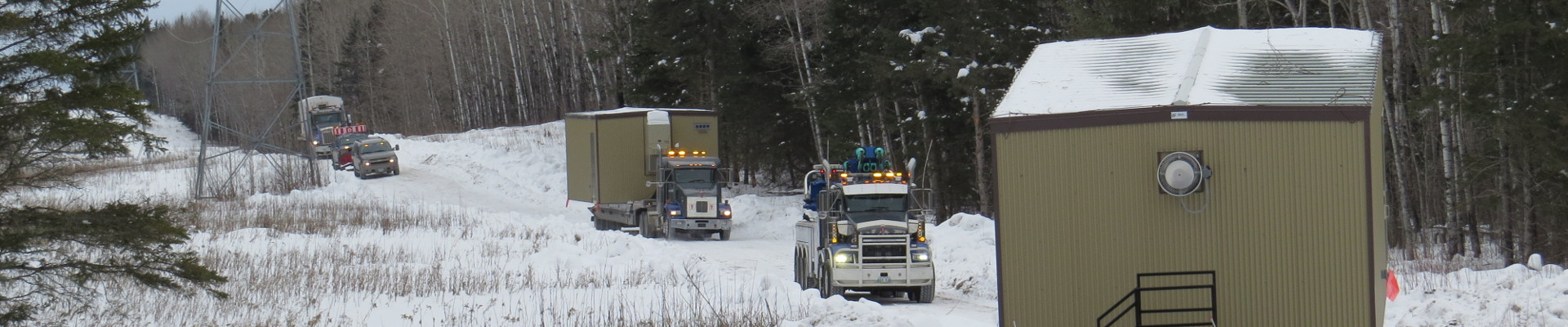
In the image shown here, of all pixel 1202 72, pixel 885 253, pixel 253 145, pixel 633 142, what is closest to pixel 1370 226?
pixel 1202 72

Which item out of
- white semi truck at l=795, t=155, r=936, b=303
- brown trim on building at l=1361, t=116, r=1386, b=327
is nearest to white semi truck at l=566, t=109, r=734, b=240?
white semi truck at l=795, t=155, r=936, b=303

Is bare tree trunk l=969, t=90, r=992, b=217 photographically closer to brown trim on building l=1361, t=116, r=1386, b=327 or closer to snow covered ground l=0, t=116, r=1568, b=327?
snow covered ground l=0, t=116, r=1568, b=327

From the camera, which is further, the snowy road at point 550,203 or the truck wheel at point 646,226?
the truck wheel at point 646,226

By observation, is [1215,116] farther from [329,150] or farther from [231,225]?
[329,150]

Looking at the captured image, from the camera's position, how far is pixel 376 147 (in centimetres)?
4769

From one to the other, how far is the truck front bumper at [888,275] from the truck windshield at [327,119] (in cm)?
4648

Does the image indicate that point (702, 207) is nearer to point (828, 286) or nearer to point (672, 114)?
point (672, 114)

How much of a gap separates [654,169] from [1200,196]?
2228 cm

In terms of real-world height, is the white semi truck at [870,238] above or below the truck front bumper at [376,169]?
below

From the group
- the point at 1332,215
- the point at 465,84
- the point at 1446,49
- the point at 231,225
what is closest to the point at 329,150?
the point at 465,84

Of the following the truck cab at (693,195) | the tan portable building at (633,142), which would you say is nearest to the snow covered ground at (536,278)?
the truck cab at (693,195)

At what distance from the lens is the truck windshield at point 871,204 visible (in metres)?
18.1

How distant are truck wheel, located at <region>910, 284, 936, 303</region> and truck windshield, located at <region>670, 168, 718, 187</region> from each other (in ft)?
43.0

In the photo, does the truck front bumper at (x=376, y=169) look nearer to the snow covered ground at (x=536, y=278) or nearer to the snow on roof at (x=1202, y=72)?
the snow covered ground at (x=536, y=278)
